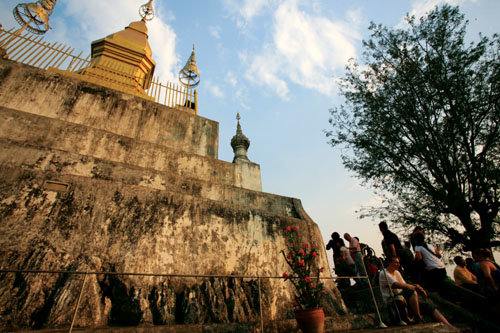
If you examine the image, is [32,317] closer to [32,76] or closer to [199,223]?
[199,223]

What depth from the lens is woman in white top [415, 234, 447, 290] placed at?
498 centimetres

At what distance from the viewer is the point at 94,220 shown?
449 cm

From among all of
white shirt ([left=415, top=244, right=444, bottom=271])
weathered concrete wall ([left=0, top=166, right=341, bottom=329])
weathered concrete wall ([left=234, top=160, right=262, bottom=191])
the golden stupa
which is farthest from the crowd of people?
the golden stupa

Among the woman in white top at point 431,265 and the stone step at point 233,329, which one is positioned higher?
the woman in white top at point 431,265

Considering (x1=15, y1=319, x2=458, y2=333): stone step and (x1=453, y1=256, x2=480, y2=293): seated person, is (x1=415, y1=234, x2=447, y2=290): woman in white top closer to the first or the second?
(x1=453, y1=256, x2=480, y2=293): seated person

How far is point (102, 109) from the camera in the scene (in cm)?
766

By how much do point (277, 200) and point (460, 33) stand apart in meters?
8.96

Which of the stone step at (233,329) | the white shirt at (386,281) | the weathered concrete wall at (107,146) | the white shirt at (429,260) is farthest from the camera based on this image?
the weathered concrete wall at (107,146)

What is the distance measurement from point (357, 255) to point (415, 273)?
122 cm

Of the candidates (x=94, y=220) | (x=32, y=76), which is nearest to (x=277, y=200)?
(x=94, y=220)

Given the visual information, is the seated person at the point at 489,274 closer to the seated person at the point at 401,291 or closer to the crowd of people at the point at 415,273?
the crowd of people at the point at 415,273

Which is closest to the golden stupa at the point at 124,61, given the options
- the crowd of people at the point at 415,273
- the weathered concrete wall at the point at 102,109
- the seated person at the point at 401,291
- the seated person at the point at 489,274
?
the weathered concrete wall at the point at 102,109

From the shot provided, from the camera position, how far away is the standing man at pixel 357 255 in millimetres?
5876

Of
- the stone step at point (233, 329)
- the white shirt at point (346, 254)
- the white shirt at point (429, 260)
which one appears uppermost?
the white shirt at point (346, 254)
